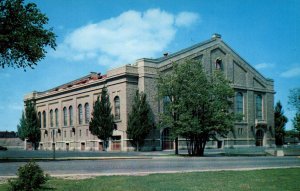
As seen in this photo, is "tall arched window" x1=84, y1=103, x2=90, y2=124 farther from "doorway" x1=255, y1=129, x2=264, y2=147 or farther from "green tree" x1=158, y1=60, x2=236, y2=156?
"doorway" x1=255, y1=129, x2=264, y2=147

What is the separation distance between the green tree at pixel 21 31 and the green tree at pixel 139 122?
21967 mm

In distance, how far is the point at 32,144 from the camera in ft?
253

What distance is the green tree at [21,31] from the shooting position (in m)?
26.0

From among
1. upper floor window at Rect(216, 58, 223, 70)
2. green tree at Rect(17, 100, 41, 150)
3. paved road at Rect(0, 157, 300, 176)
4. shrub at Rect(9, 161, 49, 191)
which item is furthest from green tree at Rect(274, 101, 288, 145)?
shrub at Rect(9, 161, 49, 191)

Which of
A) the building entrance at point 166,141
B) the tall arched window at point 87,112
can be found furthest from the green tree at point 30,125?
the building entrance at point 166,141

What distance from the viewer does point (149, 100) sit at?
168ft

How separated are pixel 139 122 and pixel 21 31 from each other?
2407cm

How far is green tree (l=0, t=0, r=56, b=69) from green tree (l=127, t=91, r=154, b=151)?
21967 mm

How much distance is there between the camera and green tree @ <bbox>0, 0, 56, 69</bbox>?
26.0 metres

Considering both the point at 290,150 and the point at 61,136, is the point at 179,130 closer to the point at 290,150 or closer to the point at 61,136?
the point at 290,150

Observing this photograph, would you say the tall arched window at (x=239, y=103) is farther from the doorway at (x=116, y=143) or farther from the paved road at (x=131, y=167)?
the paved road at (x=131, y=167)

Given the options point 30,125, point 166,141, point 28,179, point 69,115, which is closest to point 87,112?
point 69,115

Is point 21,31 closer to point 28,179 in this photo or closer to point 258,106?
point 28,179

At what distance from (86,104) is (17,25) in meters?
35.6
